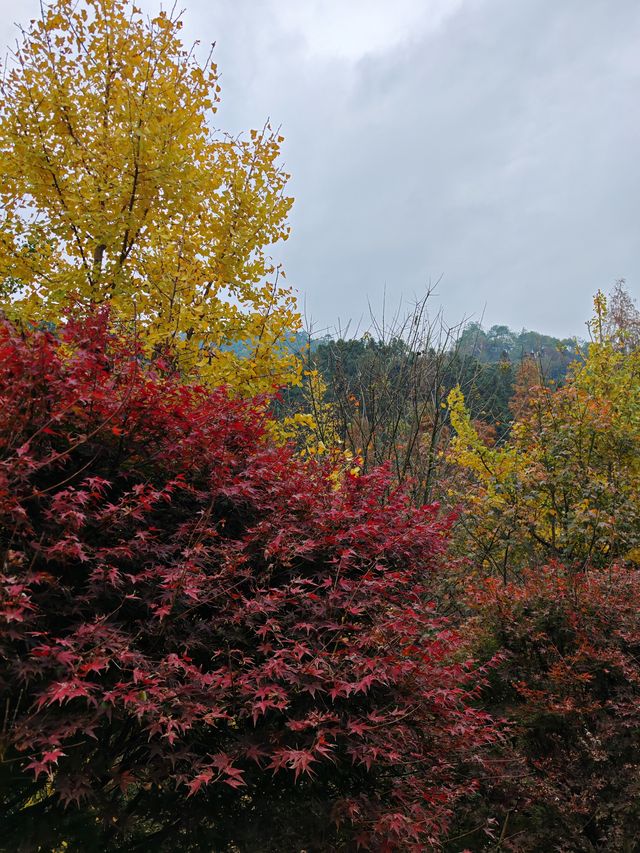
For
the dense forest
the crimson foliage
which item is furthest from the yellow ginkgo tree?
the crimson foliage

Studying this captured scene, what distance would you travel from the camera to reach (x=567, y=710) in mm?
3924

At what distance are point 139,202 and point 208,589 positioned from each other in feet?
14.0

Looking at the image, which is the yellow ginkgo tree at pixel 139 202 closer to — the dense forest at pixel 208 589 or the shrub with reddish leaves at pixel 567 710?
the dense forest at pixel 208 589

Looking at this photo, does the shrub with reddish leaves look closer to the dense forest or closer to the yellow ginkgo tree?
the dense forest

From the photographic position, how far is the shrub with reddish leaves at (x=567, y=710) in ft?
12.7

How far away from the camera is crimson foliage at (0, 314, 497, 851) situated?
2322mm

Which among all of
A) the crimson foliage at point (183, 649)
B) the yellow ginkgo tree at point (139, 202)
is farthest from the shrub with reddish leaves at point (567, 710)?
the yellow ginkgo tree at point (139, 202)

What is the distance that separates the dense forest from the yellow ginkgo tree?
29 millimetres

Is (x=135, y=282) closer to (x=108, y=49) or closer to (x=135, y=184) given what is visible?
(x=135, y=184)

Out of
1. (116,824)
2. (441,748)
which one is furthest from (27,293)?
(441,748)

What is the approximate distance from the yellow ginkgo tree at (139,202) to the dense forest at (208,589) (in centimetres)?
3

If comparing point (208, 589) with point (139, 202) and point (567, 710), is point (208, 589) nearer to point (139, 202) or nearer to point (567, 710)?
point (567, 710)

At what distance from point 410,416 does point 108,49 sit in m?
5.48

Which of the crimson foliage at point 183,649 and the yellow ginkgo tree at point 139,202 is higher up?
the yellow ginkgo tree at point 139,202
